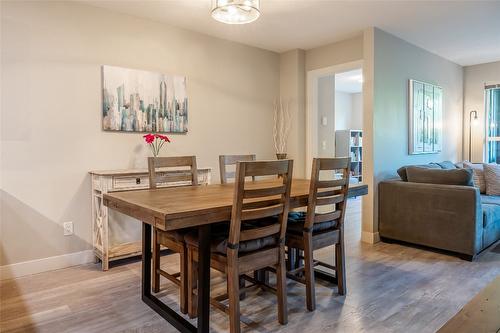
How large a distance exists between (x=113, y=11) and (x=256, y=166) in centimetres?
248

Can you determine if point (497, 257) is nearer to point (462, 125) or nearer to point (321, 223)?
point (321, 223)

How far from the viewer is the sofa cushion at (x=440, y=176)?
10.9 feet

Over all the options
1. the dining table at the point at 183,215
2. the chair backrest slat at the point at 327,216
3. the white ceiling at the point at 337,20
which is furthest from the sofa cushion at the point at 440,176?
the dining table at the point at 183,215

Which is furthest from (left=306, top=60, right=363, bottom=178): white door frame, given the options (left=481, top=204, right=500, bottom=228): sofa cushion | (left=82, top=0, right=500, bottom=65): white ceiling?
(left=481, top=204, right=500, bottom=228): sofa cushion

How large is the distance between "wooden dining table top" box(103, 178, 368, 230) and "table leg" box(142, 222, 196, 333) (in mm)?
381

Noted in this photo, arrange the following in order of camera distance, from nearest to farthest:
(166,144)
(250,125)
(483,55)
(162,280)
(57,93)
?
(162,280) → (57,93) → (166,144) → (250,125) → (483,55)

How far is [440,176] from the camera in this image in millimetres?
3473

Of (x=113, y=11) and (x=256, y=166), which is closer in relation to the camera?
(x=256, y=166)

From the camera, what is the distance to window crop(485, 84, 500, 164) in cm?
546

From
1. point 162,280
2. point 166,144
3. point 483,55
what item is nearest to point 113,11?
point 166,144

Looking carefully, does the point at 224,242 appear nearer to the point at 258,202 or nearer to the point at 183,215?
the point at 258,202

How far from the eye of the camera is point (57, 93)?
3010 millimetres

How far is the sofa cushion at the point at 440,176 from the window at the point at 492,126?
2756 millimetres

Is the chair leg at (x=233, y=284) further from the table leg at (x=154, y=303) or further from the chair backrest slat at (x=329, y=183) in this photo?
the chair backrest slat at (x=329, y=183)
